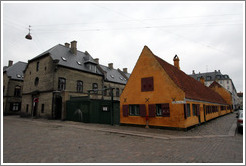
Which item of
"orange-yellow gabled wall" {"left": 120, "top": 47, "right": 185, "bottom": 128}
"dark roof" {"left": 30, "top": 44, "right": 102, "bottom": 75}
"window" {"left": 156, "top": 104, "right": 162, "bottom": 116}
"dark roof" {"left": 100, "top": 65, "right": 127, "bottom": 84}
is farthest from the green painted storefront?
"dark roof" {"left": 100, "top": 65, "right": 127, "bottom": 84}

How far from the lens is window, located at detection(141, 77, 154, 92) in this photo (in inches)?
571

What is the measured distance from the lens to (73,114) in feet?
65.2

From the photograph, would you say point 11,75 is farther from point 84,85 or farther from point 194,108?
point 194,108

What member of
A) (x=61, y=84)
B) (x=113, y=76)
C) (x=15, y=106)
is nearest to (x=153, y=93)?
A: (x=61, y=84)

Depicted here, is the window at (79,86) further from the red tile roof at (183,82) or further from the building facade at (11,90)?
the building facade at (11,90)

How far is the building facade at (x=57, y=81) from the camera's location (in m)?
22.8

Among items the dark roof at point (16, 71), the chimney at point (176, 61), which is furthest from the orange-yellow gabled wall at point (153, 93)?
the dark roof at point (16, 71)

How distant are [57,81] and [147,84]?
15.0m

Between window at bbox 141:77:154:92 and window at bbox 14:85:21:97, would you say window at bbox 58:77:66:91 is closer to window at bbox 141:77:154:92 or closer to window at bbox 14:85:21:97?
window at bbox 141:77:154:92

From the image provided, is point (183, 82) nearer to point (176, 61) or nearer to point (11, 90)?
point (176, 61)

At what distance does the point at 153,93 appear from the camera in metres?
14.2

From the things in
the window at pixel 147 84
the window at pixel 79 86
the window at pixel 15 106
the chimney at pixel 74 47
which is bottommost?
the window at pixel 15 106

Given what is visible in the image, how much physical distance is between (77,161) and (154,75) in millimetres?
10742

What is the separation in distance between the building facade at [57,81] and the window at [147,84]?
8.19m
